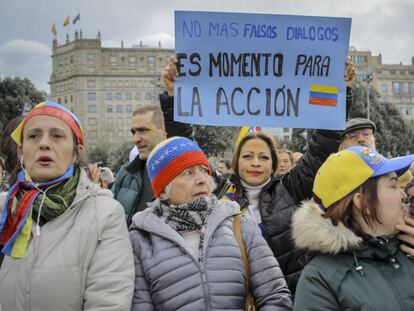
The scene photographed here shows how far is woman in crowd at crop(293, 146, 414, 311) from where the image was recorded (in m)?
2.29

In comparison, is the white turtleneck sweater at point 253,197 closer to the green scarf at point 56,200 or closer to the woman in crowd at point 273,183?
the woman in crowd at point 273,183

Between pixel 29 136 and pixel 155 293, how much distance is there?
1.01m

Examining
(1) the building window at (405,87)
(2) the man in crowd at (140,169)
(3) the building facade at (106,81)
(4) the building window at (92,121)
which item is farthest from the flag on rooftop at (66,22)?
(2) the man in crowd at (140,169)

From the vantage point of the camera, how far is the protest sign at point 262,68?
3.67 m

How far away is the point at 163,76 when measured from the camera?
3639 mm

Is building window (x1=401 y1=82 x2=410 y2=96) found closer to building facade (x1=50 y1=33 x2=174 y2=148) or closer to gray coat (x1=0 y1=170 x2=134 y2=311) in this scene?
building facade (x1=50 y1=33 x2=174 y2=148)

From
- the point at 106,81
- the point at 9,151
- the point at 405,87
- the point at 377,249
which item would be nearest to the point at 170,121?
the point at 9,151

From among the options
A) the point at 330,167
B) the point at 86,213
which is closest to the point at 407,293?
the point at 330,167

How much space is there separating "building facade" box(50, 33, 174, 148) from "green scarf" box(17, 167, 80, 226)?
106 meters

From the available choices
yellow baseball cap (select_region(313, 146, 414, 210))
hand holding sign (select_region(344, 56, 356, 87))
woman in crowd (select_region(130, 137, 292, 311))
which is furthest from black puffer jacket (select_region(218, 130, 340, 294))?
yellow baseball cap (select_region(313, 146, 414, 210))

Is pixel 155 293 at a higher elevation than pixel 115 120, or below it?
below

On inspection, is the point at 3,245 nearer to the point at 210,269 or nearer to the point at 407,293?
the point at 210,269

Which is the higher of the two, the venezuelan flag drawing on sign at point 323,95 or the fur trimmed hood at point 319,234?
the venezuelan flag drawing on sign at point 323,95

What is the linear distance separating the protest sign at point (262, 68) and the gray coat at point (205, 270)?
1145 mm
